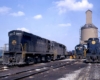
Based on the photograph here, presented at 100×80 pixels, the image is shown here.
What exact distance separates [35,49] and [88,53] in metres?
7.90

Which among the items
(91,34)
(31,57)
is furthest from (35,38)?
(91,34)

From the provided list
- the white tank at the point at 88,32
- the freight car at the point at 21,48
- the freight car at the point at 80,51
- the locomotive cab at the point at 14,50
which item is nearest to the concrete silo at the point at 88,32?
the white tank at the point at 88,32

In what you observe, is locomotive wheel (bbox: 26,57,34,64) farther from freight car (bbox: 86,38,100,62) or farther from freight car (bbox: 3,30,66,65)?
freight car (bbox: 86,38,100,62)

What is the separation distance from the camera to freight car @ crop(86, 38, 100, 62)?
75.9ft

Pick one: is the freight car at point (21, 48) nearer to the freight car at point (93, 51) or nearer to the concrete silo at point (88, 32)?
the freight car at point (93, 51)

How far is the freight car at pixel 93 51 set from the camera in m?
23.1

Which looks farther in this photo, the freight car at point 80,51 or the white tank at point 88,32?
the white tank at point 88,32

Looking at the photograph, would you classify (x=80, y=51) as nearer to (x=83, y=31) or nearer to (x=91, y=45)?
(x=91, y=45)

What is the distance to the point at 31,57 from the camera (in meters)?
19.9

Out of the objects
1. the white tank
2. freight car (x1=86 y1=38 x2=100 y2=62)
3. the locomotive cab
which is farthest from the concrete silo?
the locomotive cab

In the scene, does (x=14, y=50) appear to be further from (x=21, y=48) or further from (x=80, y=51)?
(x=80, y=51)

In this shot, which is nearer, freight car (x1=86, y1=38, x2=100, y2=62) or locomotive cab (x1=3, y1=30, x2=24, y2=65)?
locomotive cab (x1=3, y1=30, x2=24, y2=65)

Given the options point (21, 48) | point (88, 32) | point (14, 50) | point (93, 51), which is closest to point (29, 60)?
point (21, 48)

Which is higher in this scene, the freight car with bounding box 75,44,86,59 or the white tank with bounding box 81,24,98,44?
the white tank with bounding box 81,24,98,44
